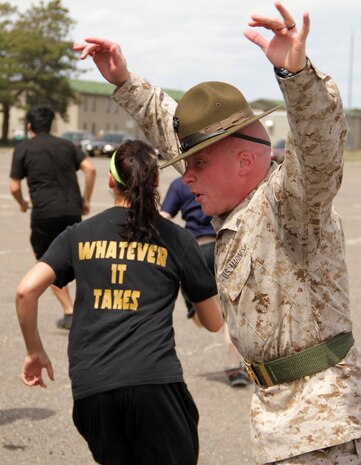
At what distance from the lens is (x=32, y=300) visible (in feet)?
12.7

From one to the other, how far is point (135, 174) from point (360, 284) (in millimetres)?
7779

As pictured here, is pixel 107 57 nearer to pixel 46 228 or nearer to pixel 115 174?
pixel 115 174

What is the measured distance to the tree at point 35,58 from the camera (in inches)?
3014

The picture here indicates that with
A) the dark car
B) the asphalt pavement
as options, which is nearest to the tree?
the dark car

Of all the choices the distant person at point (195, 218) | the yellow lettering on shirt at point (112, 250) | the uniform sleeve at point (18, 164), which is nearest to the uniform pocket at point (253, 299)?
the yellow lettering on shirt at point (112, 250)

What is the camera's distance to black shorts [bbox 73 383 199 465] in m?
3.79

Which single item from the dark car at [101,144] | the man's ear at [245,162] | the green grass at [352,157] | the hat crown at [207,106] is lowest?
the green grass at [352,157]

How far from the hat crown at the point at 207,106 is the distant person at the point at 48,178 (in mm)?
5651

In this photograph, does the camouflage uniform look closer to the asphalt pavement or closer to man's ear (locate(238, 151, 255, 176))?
man's ear (locate(238, 151, 255, 176))

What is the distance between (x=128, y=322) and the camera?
3.90 m

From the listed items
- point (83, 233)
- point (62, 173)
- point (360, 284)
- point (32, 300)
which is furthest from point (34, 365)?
point (360, 284)

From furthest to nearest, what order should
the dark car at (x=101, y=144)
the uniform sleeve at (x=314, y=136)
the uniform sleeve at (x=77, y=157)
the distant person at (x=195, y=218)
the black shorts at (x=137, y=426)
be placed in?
the dark car at (x=101, y=144), the uniform sleeve at (x=77, y=157), the distant person at (x=195, y=218), the black shorts at (x=137, y=426), the uniform sleeve at (x=314, y=136)

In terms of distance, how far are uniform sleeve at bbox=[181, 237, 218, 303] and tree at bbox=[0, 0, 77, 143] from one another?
73923 mm

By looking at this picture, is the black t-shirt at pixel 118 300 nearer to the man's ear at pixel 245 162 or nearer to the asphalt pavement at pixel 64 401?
the man's ear at pixel 245 162
